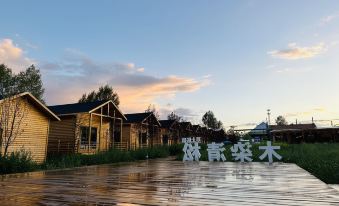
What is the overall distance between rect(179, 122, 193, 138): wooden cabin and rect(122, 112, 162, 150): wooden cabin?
6189 mm

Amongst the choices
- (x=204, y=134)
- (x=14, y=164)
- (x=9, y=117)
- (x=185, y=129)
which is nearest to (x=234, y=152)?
(x=14, y=164)

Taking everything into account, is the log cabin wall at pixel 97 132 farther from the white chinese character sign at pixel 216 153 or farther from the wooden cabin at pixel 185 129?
the wooden cabin at pixel 185 129

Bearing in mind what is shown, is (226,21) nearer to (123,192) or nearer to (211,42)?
(211,42)

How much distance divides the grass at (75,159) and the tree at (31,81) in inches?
911

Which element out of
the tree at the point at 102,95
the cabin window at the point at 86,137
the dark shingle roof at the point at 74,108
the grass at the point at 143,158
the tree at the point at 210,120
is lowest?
the grass at the point at 143,158

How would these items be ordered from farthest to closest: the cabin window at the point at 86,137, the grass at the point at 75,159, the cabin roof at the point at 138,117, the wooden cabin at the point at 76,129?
the cabin roof at the point at 138,117
the cabin window at the point at 86,137
the wooden cabin at the point at 76,129
the grass at the point at 75,159

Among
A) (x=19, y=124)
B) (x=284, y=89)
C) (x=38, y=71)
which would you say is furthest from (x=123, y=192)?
(x=38, y=71)

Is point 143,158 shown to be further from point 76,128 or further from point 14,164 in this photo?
point 14,164

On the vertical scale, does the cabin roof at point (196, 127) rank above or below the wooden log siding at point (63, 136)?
above

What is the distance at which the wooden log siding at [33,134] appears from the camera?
16031mm

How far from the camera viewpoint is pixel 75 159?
13406 mm

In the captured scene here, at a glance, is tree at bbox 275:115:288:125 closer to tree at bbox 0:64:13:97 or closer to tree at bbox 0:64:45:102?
tree at bbox 0:64:45:102

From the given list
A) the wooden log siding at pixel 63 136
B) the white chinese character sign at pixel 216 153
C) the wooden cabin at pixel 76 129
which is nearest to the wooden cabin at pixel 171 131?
the wooden cabin at pixel 76 129

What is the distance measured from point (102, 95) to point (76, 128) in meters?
24.3
